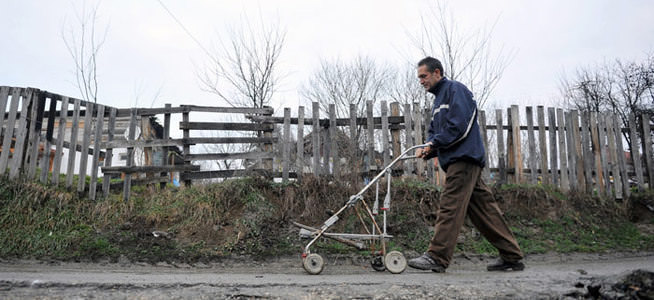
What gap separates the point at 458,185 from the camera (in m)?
3.80

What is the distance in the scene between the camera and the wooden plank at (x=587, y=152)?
28.2ft

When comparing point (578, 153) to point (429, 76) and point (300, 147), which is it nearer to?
point (300, 147)

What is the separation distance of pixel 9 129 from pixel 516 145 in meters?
9.61

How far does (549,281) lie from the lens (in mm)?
3123

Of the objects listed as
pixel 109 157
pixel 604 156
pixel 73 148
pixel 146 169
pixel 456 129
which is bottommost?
pixel 146 169

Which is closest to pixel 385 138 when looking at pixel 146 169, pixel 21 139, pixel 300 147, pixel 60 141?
pixel 300 147

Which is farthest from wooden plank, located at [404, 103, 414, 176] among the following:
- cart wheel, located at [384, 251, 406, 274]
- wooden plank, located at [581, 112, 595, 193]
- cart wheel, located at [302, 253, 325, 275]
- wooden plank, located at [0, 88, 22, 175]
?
wooden plank, located at [0, 88, 22, 175]

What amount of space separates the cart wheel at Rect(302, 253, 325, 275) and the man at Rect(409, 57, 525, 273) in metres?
1.24

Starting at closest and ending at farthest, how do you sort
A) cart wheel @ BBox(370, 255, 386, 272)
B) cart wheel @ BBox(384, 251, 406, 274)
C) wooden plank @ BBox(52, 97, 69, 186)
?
cart wheel @ BBox(384, 251, 406, 274) → cart wheel @ BBox(370, 255, 386, 272) → wooden plank @ BBox(52, 97, 69, 186)

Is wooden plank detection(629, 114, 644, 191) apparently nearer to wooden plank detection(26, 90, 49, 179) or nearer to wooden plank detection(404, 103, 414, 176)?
wooden plank detection(404, 103, 414, 176)

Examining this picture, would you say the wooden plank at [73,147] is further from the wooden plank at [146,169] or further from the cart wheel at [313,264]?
the cart wheel at [313,264]

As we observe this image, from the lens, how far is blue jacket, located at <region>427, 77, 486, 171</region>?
12.5ft

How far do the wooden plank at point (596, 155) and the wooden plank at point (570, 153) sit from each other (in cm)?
54

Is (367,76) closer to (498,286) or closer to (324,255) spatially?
(324,255)
